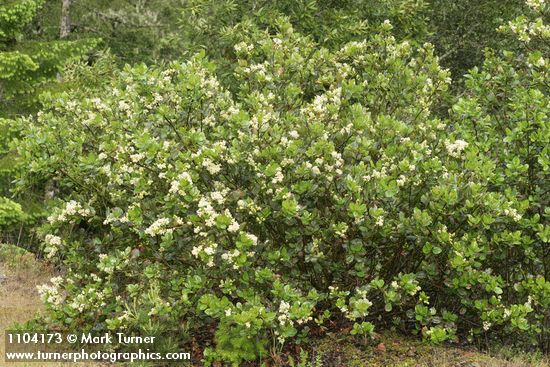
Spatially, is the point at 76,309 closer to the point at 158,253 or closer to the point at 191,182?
the point at 158,253

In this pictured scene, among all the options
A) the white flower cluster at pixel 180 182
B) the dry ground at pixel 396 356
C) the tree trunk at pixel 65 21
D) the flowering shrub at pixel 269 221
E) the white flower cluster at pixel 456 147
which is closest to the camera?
the white flower cluster at pixel 180 182

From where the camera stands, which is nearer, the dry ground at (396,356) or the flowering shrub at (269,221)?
the flowering shrub at (269,221)

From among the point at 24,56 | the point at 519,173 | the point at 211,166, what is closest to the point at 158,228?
the point at 211,166

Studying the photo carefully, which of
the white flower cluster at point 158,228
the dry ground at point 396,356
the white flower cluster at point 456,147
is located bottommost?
the dry ground at point 396,356

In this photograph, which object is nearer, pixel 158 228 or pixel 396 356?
pixel 158 228

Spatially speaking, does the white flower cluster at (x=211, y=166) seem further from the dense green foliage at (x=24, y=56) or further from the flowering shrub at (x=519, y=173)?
the dense green foliage at (x=24, y=56)

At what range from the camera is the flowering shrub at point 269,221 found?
6.02m

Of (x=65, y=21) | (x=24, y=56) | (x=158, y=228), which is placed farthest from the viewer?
(x=65, y=21)

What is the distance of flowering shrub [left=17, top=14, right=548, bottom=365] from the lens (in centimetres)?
602

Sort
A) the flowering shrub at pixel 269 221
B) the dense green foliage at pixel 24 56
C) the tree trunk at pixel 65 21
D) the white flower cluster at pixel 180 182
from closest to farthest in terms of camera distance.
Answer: the white flower cluster at pixel 180 182, the flowering shrub at pixel 269 221, the dense green foliage at pixel 24 56, the tree trunk at pixel 65 21

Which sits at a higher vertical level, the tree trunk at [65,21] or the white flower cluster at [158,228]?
the tree trunk at [65,21]

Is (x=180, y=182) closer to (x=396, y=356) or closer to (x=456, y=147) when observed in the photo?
(x=456, y=147)

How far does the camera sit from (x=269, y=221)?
251 inches

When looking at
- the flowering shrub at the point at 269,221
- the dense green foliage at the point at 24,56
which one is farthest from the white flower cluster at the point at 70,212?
the dense green foliage at the point at 24,56
